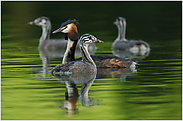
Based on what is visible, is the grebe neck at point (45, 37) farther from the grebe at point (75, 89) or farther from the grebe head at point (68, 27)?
the grebe at point (75, 89)

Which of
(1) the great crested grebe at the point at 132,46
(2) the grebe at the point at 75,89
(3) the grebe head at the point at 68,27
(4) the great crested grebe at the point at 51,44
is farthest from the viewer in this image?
(4) the great crested grebe at the point at 51,44

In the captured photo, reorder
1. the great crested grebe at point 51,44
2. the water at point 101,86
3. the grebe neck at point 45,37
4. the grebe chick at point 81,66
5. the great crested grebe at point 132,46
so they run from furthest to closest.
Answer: the grebe neck at point 45,37 < the great crested grebe at point 51,44 < the great crested grebe at point 132,46 < the grebe chick at point 81,66 < the water at point 101,86

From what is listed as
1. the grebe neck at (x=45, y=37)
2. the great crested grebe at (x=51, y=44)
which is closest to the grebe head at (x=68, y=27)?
the great crested grebe at (x=51, y=44)

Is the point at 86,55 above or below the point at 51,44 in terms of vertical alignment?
below

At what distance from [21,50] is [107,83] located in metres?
7.98

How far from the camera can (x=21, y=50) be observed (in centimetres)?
1884

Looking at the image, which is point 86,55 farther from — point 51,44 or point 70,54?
point 51,44

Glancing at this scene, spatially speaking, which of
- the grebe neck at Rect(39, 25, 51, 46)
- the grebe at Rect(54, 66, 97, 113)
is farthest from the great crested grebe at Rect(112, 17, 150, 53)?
the grebe at Rect(54, 66, 97, 113)

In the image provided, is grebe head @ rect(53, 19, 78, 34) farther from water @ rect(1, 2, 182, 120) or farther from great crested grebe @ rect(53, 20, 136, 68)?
water @ rect(1, 2, 182, 120)

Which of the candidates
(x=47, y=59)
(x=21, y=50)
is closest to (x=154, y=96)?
(x=47, y=59)

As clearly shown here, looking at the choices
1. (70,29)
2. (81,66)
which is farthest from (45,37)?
(81,66)

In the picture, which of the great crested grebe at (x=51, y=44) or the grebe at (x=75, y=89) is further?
the great crested grebe at (x=51, y=44)

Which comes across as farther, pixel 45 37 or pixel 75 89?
pixel 45 37

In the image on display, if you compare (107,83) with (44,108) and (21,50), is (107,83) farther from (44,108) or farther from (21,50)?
(21,50)
